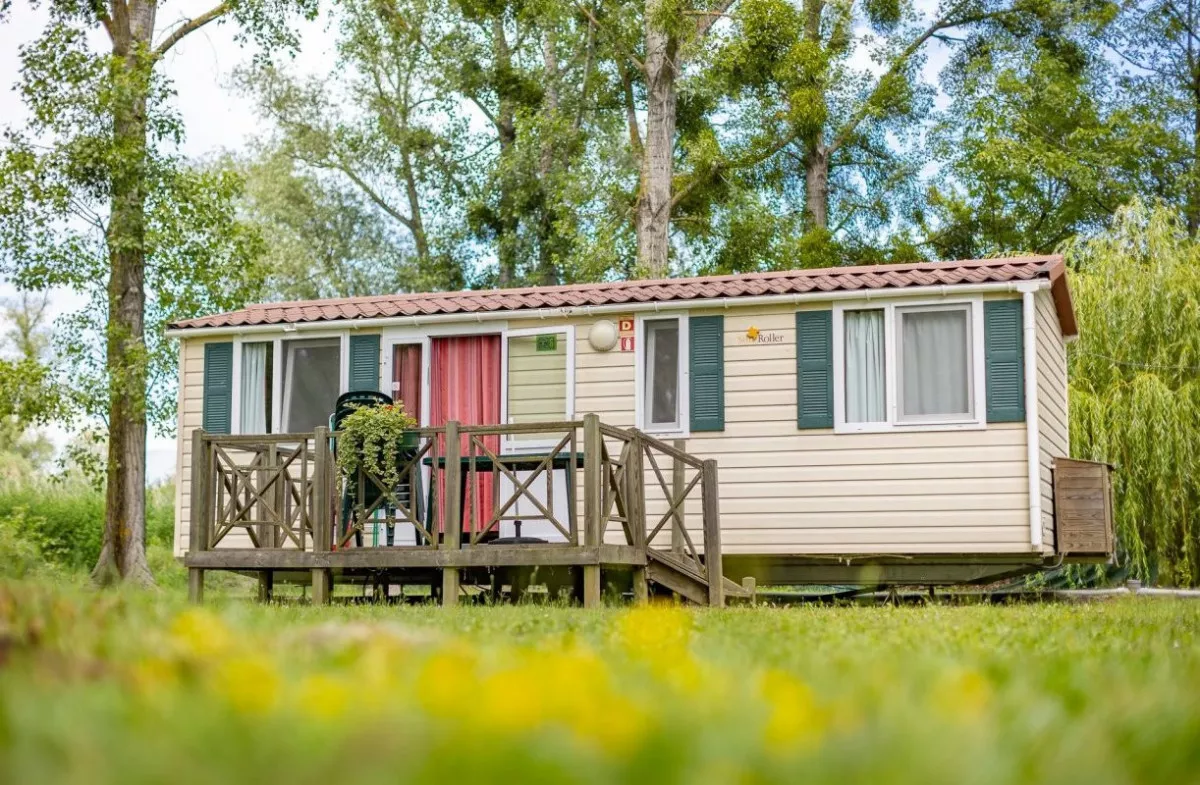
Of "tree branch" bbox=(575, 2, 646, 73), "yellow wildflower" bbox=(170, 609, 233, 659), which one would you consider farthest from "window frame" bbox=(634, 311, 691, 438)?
"yellow wildflower" bbox=(170, 609, 233, 659)

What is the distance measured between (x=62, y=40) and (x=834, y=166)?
1406cm

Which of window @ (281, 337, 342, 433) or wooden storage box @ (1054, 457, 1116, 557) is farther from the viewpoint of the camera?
window @ (281, 337, 342, 433)

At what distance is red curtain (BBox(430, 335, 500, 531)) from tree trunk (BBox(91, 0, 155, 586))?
474cm

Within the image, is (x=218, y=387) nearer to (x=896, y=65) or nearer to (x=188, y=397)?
(x=188, y=397)

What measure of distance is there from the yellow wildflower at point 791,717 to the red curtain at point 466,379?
10.3 metres

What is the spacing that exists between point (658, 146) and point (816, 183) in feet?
18.9

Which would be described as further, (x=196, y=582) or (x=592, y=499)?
(x=196, y=582)

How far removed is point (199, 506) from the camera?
32.9 feet

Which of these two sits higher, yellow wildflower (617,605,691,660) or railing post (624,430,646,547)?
railing post (624,430,646,547)

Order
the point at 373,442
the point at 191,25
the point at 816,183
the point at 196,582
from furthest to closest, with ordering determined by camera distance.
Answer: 1. the point at 816,183
2. the point at 191,25
3. the point at 196,582
4. the point at 373,442

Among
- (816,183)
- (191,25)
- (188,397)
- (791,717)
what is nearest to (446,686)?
(791,717)

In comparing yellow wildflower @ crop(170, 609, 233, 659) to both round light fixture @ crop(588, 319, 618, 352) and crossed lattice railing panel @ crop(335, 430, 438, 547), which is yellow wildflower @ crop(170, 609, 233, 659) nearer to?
crossed lattice railing panel @ crop(335, 430, 438, 547)

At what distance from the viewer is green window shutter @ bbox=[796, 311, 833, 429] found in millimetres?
11664

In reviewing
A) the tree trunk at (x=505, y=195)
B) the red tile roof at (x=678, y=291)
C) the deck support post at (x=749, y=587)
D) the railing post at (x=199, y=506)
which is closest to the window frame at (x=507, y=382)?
the red tile roof at (x=678, y=291)
